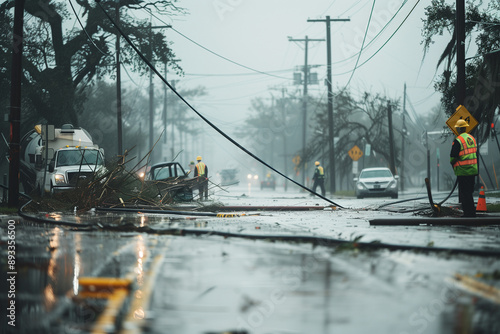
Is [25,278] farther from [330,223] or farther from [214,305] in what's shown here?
[330,223]

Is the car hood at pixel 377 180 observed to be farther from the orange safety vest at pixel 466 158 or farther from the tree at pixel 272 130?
the tree at pixel 272 130

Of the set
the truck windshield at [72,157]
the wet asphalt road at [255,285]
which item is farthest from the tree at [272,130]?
the wet asphalt road at [255,285]

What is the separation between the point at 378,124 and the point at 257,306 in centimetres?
5217

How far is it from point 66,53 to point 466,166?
28.1 metres

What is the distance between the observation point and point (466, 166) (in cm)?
1503

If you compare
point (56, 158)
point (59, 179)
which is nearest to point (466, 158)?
point (59, 179)

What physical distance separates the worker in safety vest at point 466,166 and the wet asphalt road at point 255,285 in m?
3.73

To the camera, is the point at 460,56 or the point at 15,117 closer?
the point at 15,117

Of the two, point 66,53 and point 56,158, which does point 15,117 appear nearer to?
point 56,158

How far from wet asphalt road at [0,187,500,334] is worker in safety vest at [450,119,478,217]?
3.73m

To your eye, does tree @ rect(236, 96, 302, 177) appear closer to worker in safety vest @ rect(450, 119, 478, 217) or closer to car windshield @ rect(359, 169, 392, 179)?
car windshield @ rect(359, 169, 392, 179)

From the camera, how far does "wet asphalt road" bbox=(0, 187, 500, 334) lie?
198 inches

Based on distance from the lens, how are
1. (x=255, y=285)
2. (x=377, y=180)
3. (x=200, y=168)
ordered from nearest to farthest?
(x=255, y=285) → (x=200, y=168) → (x=377, y=180)

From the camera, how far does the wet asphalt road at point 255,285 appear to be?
5.02m
